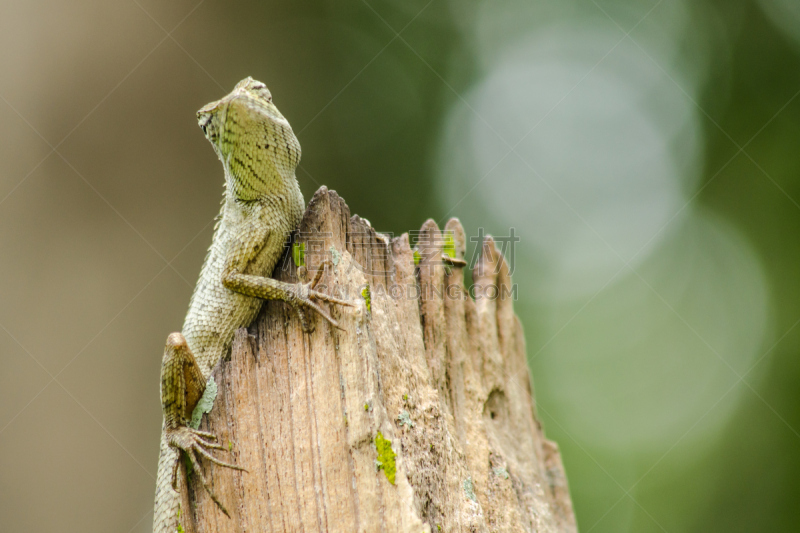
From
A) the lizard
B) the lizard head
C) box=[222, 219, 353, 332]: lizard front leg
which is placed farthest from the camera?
the lizard head

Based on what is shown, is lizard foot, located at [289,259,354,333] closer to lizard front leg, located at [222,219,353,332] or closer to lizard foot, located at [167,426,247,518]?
lizard front leg, located at [222,219,353,332]

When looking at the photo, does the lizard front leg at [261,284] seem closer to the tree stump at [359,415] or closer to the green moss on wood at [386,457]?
the tree stump at [359,415]

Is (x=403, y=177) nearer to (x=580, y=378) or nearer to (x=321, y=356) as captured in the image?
(x=580, y=378)

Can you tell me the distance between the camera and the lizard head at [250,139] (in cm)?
356

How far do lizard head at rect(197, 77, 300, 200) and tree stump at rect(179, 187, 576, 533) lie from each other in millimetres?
641

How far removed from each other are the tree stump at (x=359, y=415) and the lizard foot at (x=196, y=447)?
5 cm

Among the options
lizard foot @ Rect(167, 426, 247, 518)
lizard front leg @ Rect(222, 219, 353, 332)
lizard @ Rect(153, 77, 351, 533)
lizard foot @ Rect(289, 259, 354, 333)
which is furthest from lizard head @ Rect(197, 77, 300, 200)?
lizard foot @ Rect(167, 426, 247, 518)

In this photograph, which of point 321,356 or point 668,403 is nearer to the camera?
point 321,356

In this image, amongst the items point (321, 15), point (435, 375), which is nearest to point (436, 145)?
point (321, 15)

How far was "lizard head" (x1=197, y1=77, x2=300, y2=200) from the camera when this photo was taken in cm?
356

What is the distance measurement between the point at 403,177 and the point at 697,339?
6.29 metres

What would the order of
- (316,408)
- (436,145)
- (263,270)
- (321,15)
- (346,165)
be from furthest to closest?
(436,145) < (321,15) < (346,165) < (263,270) < (316,408)

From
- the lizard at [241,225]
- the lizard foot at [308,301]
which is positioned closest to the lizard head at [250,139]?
the lizard at [241,225]

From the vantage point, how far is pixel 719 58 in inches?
386
